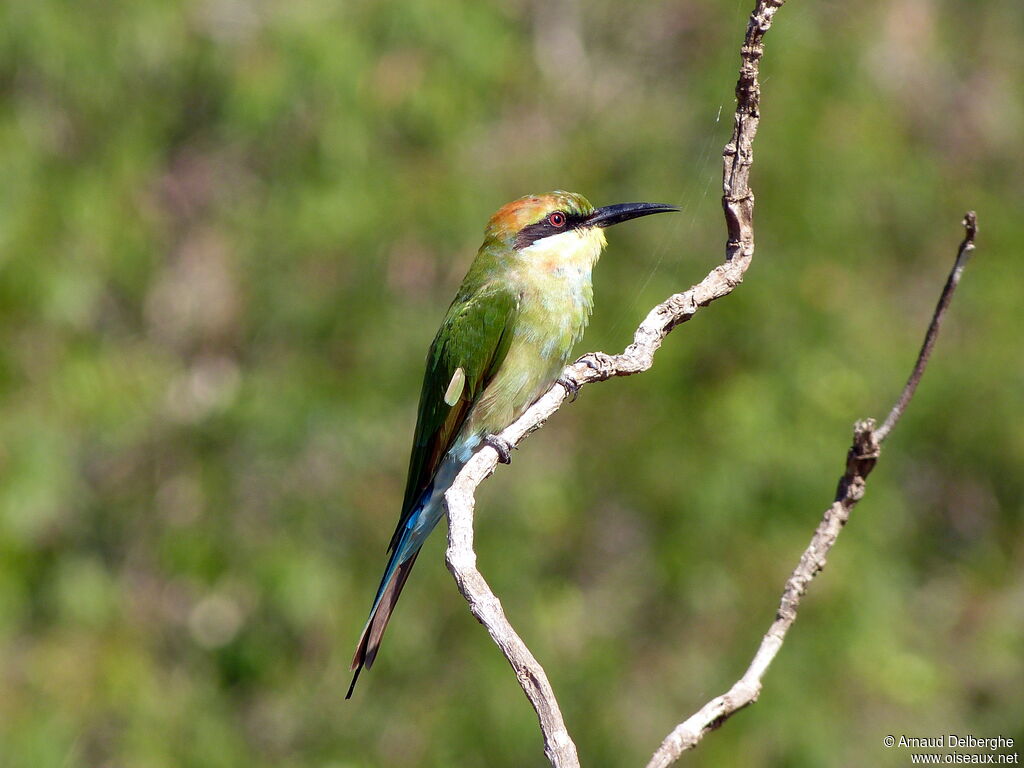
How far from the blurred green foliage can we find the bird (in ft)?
4.20

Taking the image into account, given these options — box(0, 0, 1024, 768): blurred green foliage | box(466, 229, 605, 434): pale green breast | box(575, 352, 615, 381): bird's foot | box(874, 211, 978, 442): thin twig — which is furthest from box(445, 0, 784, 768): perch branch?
box(0, 0, 1024, 768): blurred green foliage

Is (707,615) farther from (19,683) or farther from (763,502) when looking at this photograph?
(19,683)

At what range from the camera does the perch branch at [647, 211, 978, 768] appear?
1.25m

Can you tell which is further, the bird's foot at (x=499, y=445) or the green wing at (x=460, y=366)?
the green wing at (x=460, y=366)

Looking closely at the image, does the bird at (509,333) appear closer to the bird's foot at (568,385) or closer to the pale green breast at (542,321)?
the pale green breast at (542,321)

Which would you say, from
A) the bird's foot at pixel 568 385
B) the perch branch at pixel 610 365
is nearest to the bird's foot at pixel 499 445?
the perch branch at pixel 610 365

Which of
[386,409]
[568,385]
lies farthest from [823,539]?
[386,409]

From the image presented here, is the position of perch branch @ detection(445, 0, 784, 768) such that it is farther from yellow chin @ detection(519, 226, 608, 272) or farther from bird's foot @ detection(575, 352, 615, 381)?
yellow chin @ detection(519, 226, 608, 272)

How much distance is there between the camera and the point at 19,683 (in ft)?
11.8

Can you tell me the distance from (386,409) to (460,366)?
4.79ft

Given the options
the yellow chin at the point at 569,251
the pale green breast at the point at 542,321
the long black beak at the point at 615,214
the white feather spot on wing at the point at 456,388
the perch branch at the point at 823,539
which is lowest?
the perch branch at the point at 823,539

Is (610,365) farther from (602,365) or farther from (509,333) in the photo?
(509,333)

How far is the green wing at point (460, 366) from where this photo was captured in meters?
2.35

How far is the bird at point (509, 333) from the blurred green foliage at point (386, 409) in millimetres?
1281
